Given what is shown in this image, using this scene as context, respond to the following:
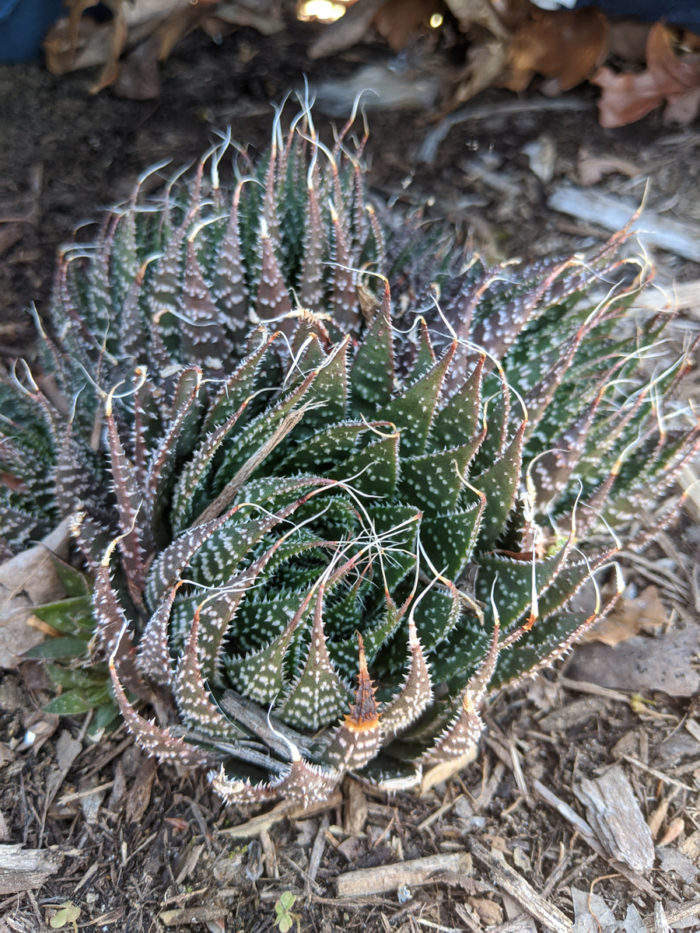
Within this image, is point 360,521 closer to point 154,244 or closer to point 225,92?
point 154,244

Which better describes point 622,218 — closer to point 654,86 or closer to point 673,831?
point 654,86

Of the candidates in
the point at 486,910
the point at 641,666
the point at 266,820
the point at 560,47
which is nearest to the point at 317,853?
the point at 266,820

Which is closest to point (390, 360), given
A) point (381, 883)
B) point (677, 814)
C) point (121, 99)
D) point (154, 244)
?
point (154, 244)

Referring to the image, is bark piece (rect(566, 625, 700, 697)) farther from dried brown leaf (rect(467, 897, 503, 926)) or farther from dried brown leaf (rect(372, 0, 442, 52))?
dried brown leaf (rect(372, 0, 442, 52))

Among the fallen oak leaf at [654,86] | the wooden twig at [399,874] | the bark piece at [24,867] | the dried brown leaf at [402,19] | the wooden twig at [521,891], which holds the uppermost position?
the dried brown leaf at [402,19]

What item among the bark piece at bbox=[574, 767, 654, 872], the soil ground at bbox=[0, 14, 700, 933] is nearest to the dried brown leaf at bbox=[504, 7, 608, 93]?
the soil ground at bbox=[0, 14, 700, 933]

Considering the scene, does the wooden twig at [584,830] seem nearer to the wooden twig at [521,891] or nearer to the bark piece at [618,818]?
the bark piece at [618,818]

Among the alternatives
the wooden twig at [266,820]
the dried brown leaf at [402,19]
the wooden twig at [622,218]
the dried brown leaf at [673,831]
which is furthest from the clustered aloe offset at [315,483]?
the dried brown leaf at [402,19]
